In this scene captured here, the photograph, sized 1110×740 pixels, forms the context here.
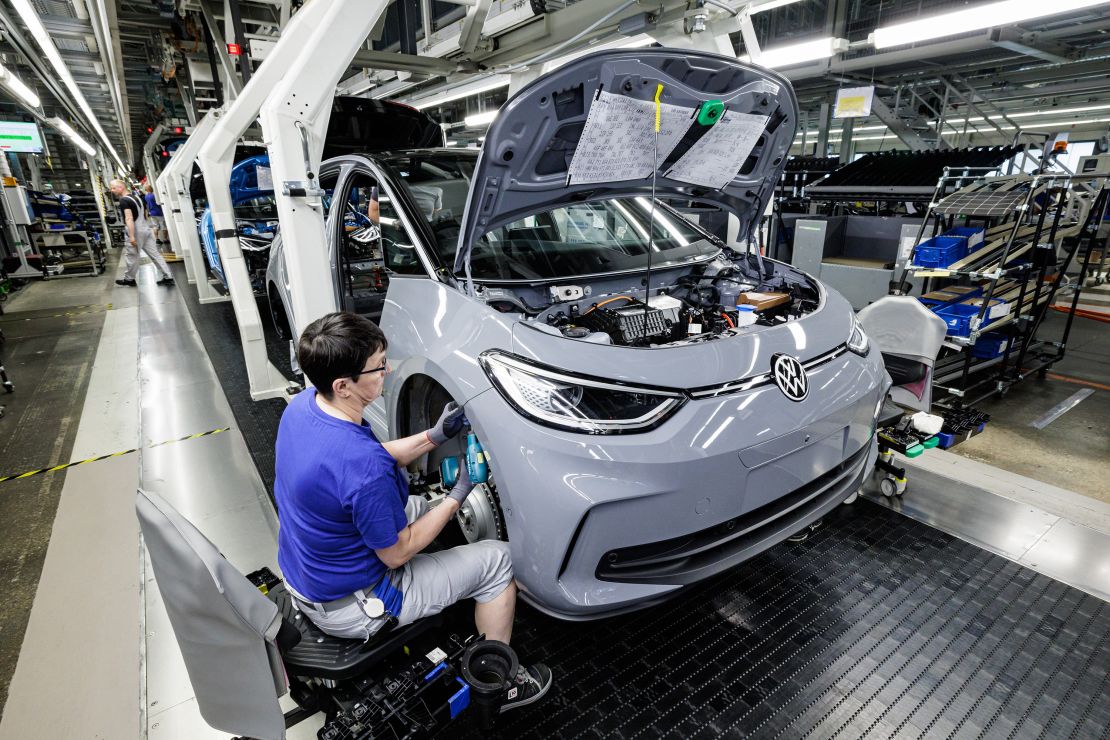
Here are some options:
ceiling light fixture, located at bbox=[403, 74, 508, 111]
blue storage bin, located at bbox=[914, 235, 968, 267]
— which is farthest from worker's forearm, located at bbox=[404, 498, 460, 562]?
ceiling light fixture, located at bbox=[403, 74, 508, 111]

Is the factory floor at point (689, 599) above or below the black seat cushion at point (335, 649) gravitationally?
below

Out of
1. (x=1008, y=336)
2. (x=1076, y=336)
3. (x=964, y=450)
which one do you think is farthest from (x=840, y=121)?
(x=964, y=450)

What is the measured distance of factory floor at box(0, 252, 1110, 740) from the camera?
1.65 m

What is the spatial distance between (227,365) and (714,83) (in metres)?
4.49

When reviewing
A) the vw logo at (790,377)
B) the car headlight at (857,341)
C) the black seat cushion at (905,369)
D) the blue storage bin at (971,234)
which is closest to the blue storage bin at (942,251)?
the blue storage bin at (971,234)

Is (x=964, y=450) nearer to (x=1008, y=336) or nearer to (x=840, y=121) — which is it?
(x=1008, y=336)

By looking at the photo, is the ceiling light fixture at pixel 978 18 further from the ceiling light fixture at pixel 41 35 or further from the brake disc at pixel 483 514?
the ceiling light fixture at pixel 41 35

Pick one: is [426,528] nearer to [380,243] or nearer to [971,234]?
[380,243]

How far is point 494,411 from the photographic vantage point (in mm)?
1550

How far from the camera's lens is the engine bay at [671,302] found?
207 centimetres

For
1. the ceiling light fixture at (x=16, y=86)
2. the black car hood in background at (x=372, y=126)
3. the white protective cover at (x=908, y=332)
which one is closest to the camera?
the white protective cover at (x=908, y=332)

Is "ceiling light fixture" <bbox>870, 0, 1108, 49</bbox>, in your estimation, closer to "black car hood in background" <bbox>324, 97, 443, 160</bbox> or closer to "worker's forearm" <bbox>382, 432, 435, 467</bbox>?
"black car hood in background" <bbox>324, 97, 443, 160</bbox>

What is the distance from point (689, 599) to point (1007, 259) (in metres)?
3.43

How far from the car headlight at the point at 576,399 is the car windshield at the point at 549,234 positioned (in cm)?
71
